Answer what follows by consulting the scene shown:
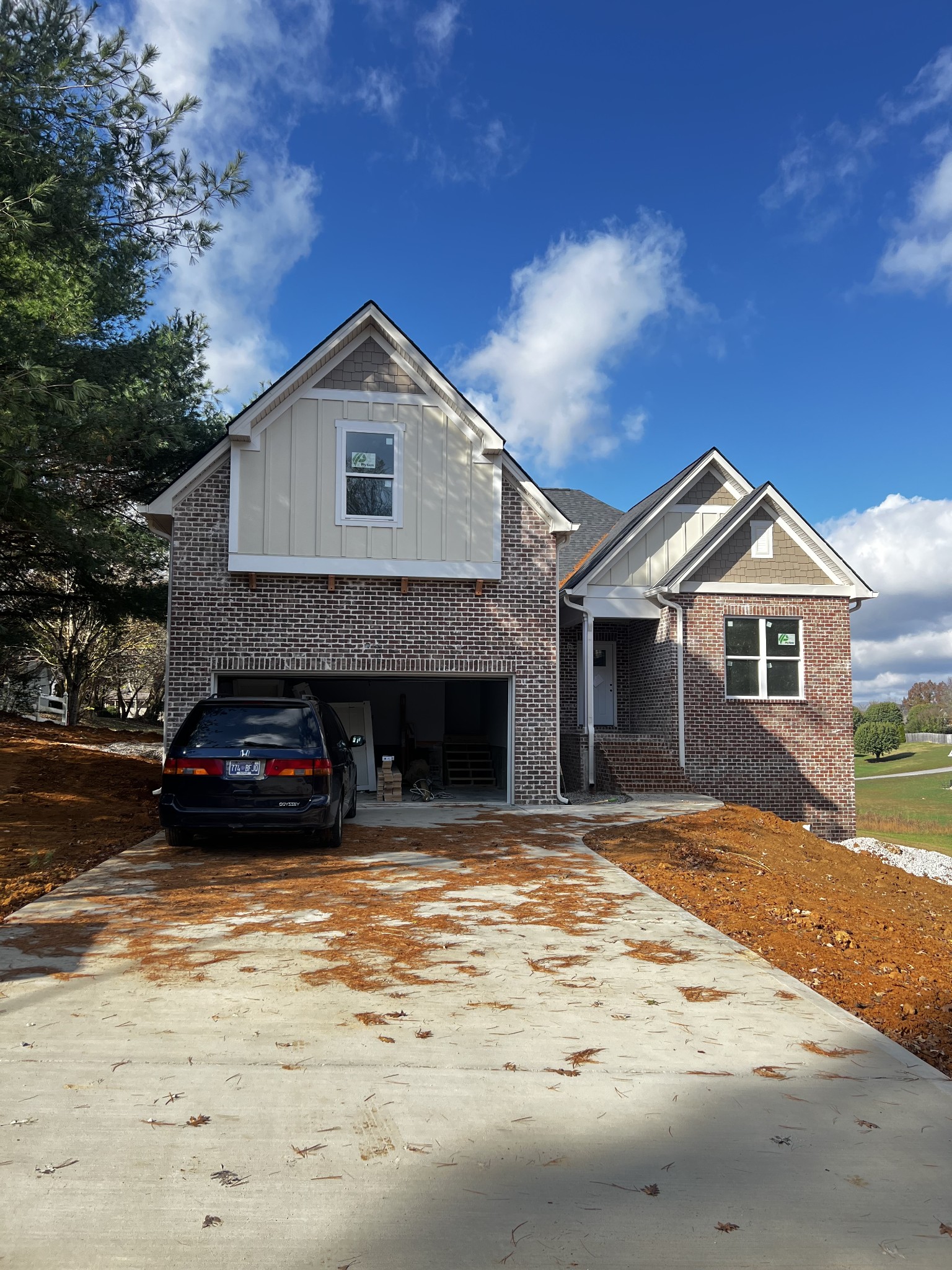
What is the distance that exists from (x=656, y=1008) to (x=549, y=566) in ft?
36.2

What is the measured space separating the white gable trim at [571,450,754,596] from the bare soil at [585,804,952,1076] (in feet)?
21.3

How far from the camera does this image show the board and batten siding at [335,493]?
584 inches

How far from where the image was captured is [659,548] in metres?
19.8

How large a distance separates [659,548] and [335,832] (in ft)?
37.3

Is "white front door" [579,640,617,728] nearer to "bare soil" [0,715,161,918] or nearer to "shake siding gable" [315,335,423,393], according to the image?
"shake siding gable" [315,335,423,393]

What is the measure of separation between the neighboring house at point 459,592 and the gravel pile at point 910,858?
23.7 inches

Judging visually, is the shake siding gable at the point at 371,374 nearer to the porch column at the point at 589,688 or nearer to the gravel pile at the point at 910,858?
the porch column at the point at 589,688

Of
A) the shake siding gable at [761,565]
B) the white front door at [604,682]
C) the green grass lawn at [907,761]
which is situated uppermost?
the shake siding gable at [761,565]

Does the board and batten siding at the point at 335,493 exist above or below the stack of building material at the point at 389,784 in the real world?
above

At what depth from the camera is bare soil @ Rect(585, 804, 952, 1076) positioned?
18.4 feet

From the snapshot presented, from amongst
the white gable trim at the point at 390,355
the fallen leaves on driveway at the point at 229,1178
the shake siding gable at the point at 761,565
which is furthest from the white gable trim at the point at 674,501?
the fallen leaves on driveway at the point at 229,1178

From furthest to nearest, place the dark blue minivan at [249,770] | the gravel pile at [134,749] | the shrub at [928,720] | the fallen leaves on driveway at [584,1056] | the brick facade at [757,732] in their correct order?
the shrub at [928,720], the gravel pile at [134,749], the brick facade at [757,732], the dark blue minivan at [249,770], the fallen leaves on driveway at [584,1056]

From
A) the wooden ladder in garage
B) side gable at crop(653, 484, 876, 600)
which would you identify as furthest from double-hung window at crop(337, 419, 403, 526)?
the wooden ladder in garage

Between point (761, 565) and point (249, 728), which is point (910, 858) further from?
point (249, 728)
